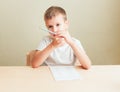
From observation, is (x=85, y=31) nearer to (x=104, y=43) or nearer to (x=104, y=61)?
(x=104, y=43)

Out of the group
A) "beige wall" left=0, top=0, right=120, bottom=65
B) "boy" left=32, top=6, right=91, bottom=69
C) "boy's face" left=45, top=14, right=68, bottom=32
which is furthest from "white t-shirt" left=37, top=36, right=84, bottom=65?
"beige wall" left=0, top=0, right=120, bottom=65

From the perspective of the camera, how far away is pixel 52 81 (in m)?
1.05

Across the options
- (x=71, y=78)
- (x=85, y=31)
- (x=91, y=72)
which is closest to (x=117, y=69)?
(x=91, y=72)

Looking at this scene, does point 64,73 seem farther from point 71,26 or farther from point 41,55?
point 71,26

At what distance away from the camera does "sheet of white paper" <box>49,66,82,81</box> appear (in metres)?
1.10

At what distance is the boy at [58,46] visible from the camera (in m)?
1.24

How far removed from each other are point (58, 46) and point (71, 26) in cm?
74

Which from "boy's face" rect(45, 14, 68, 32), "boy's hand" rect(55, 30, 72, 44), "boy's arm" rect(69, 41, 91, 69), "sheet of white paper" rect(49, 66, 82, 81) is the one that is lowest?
"sheet of white paper" rect(49, 66, 82, 81)

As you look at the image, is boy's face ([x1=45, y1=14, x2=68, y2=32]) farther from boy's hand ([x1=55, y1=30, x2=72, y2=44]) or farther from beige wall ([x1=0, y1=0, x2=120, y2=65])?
beige wall ([x1=0, y1=0, x2=120, y2=65])

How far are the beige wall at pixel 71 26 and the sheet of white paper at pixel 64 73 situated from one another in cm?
84

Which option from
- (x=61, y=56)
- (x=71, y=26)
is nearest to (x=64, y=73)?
(x=61, y=56)

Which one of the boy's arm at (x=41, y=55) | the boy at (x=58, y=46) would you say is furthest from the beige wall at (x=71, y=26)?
the boy's arm at (x=41, y=55)

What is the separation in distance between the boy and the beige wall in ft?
1.86

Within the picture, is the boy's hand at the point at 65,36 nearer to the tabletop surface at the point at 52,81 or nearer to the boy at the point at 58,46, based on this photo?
the boy at the point at 58,46
